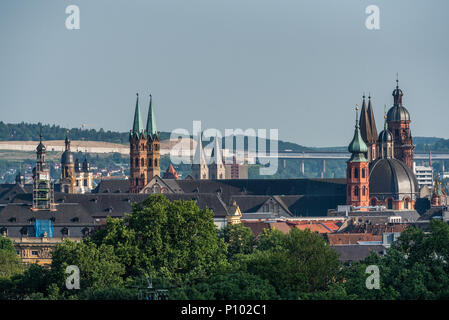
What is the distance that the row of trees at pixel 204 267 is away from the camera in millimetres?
100875

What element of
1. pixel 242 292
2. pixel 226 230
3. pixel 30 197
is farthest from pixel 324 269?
pixel 30 197

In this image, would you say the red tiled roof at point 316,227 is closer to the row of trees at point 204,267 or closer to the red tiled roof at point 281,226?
the red tiled roof at point 281,226

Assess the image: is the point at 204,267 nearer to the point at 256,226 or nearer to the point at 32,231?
the point at 32,231

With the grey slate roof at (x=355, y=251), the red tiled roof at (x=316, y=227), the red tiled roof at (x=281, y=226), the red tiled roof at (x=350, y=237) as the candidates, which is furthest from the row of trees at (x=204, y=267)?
the red tiled roof at (x=316, y=227)

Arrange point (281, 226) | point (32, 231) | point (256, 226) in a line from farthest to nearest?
point (281, 226) < point (256, 226) < point (32, 231)

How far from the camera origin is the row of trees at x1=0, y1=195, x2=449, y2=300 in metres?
101

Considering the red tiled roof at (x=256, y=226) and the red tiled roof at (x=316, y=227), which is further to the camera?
the red tiled roof at (x=316, y=227)

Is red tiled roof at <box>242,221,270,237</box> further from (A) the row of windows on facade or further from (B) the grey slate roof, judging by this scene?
(B) the grey slate roof

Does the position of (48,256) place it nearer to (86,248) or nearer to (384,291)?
(86,248)

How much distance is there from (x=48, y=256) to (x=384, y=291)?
5789 centimetres

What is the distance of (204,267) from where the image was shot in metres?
117

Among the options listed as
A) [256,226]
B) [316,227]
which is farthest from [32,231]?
[316,227]

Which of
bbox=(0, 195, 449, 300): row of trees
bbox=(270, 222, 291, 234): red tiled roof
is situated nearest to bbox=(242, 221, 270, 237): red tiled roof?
bbox=(270, 222, 291, 234): red tiled roof

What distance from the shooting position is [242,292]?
96.2m
